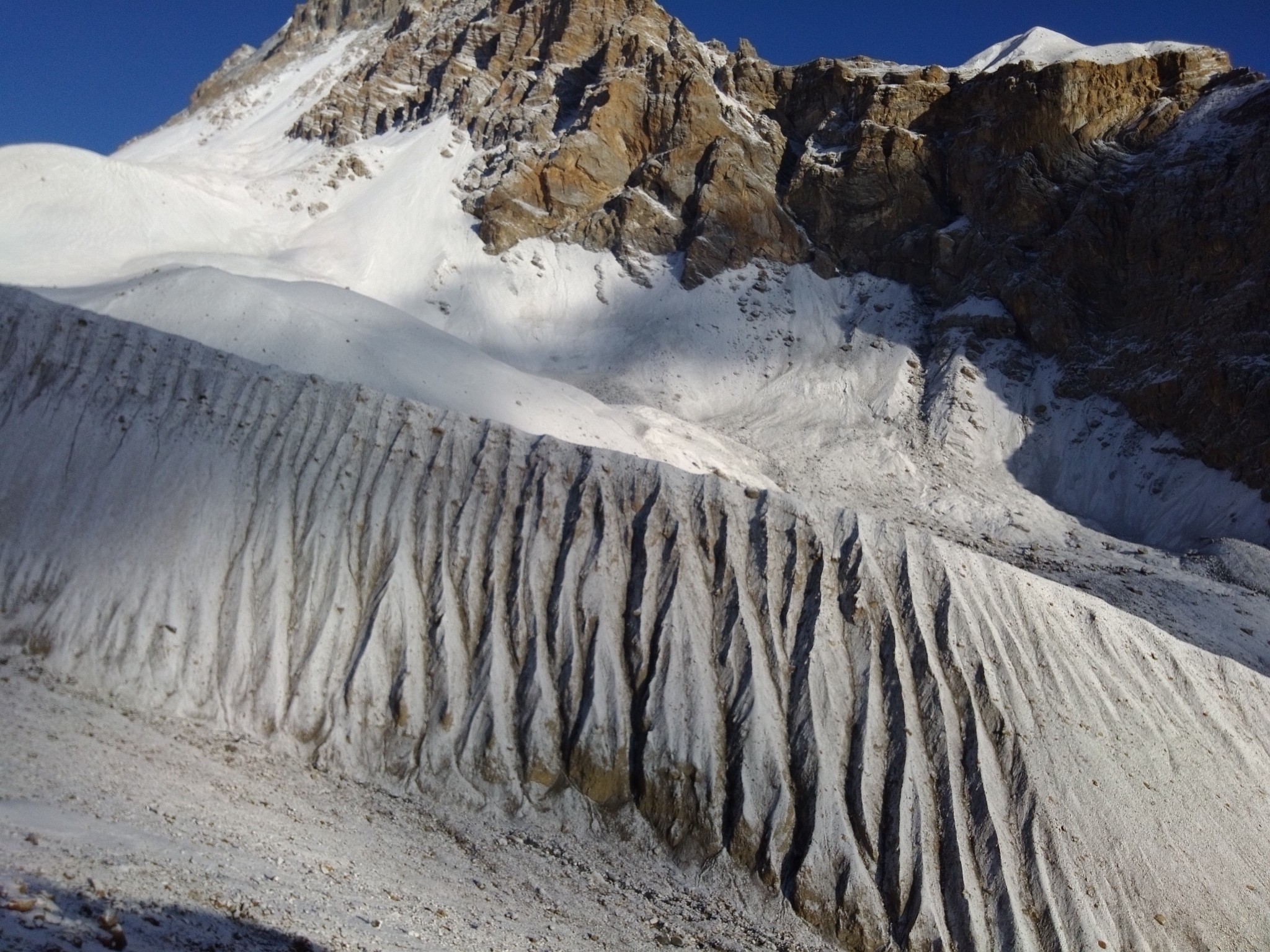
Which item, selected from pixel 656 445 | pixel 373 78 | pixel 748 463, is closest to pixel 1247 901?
pixel 656 445

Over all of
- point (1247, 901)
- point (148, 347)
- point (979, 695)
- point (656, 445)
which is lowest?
point (1247, 901)

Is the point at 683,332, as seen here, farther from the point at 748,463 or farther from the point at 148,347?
the point at 148,347

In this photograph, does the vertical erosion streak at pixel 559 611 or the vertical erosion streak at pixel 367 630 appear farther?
the vertical erosion streak at pixel 559 611

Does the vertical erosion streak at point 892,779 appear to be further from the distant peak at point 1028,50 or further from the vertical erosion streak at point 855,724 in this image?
the distant peak at point 1028,50

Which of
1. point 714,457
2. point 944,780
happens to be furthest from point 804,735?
point 714,457

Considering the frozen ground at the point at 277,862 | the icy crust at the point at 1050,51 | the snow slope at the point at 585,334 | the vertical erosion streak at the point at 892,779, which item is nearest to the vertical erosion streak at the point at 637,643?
the frozen ground at the point at 277,862

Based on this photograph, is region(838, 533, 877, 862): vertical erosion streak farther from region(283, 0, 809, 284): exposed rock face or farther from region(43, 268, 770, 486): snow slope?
region(283, 0, 809, 284): exposed rock face
